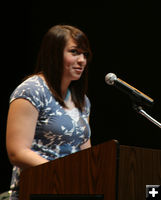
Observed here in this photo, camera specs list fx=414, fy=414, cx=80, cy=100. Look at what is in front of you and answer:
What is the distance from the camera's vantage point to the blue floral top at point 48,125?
198 centimetres

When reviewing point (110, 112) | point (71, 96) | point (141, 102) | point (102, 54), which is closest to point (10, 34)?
point (102, 54)

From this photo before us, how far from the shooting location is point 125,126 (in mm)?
3518

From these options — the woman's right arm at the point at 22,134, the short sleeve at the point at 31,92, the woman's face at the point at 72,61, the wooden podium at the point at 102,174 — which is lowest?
the wooden podium at the point at 102,174

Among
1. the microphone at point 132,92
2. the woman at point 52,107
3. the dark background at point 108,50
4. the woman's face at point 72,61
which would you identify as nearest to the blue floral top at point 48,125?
the woman at point 52,107

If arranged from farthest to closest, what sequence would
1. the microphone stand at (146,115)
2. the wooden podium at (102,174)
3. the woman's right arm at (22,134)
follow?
the woman's right arm at (22,134) → the microphone stand at (146,115) → the wooden podium at (102,174)

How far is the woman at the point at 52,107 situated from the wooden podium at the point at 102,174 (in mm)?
321

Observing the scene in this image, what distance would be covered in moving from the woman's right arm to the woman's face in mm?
355

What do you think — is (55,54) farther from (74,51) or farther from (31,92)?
(31,92)

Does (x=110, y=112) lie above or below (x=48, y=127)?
above

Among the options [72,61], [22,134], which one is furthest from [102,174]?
[72,61]

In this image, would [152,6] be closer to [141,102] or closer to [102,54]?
[102,54]

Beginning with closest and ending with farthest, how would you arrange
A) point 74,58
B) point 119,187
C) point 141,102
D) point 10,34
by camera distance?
1. point 119,187
2. point 141,102
3. point 74,58
4. point 10,34

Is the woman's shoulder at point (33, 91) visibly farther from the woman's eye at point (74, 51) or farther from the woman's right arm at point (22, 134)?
the woman's eye at point (74, 51)

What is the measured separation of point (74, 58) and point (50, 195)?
93 centimetres
